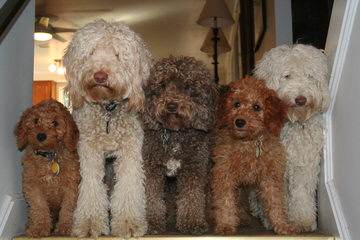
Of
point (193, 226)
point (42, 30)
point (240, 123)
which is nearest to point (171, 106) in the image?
point (240, 123)

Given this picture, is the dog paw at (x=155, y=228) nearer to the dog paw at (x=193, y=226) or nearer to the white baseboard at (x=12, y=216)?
the dog paw at (x=193, y=226)

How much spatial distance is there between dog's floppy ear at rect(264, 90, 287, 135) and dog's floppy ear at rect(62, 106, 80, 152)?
100 cm

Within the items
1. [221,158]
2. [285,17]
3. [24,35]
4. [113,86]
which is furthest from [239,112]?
[285,17]

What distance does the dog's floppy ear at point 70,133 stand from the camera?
2.38 metres

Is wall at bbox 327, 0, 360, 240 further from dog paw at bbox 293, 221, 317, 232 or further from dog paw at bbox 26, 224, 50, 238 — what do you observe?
dog paw at bbox 26, 224, 50, 238

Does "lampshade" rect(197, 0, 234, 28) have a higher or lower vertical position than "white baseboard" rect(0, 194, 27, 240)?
higher

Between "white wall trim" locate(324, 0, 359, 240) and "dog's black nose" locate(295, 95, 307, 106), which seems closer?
"white wall trim" locate(324, 0, 359, 240)

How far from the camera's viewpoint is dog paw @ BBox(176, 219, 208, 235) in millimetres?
2301

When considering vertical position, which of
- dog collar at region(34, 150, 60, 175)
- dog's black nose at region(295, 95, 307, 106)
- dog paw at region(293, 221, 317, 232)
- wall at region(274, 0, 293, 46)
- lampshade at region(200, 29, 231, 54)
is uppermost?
lampshade at region(200, 29, 231, 54)

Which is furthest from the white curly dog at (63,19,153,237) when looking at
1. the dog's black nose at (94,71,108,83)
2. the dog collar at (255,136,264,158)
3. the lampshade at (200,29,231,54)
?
the lampshade at (200,29,231,54)

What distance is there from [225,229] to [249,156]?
0.39 m

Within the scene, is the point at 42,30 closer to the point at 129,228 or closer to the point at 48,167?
the point at 48,167

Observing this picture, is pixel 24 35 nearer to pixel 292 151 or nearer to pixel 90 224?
pixel 90 224

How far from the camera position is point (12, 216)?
2.38 metres
